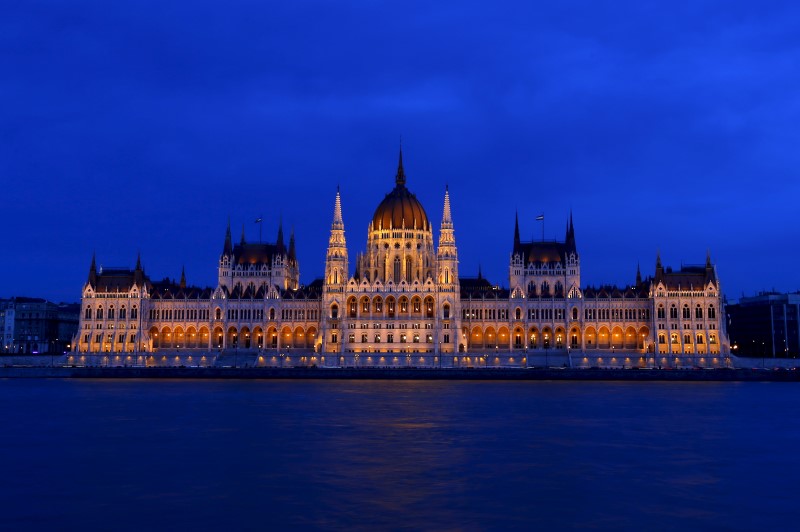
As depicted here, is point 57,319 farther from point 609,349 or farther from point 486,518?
point 486,518

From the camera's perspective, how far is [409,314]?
392ft

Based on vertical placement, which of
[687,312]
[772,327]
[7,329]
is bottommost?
[772,327]

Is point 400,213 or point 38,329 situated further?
point 38,329

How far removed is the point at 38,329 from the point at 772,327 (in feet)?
414

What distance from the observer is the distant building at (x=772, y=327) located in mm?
143125

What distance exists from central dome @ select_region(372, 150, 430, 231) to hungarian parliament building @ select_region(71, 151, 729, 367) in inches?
8.0

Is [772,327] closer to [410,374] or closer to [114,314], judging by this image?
[410,374]

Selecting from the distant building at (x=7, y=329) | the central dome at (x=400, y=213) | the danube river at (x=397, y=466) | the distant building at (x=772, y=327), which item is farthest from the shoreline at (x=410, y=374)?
the distant building at (x=7, y=329)

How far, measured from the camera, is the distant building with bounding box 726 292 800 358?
14312 cm

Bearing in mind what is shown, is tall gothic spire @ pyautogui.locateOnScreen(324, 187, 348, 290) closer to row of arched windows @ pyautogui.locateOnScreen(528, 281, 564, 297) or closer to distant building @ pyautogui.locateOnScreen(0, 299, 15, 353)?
row of arched windows @ pyautogui.locateOnScreen(528, 281, 564, 297)

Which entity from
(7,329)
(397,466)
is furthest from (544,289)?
(397,466)

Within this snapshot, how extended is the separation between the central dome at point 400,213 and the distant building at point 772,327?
56582 mm

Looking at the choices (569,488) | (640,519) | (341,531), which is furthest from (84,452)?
(640,519)

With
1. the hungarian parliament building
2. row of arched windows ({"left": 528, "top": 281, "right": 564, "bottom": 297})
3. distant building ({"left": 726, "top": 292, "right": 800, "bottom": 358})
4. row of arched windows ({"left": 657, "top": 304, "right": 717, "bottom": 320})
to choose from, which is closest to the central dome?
the hungarian parliament building
